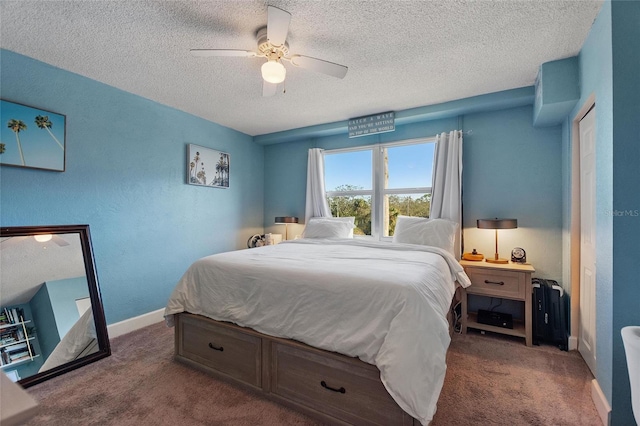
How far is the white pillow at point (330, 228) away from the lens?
3617 mm

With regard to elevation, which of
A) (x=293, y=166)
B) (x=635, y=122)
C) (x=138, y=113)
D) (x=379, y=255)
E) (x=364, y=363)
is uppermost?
(x=138, y=113)

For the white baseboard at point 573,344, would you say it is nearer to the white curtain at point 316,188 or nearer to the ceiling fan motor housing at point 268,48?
the white curtain at point 316,188

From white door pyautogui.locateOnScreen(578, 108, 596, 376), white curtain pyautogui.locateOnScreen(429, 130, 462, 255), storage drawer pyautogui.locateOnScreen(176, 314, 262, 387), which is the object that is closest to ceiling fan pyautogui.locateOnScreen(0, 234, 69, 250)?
storage drawer pyautogui.locateOnScreen(176, 314, 262, 387)

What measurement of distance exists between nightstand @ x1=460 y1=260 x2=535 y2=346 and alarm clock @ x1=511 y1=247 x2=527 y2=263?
8 cm

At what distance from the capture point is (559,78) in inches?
89.4

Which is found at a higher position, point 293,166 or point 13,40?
point 13,40

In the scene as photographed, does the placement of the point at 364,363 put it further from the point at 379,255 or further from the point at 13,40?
the point at 13,40

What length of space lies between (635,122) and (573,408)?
1691mm

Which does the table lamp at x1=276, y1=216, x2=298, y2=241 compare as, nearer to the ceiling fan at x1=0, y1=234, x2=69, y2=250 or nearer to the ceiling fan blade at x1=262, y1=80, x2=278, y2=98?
the ceiling fan blade at x1=262, y1=80, x2=278, y2=98

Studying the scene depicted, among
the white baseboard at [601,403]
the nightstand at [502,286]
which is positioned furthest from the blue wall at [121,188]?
the white baseboard at [601,403]

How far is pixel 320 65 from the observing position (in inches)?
78.7

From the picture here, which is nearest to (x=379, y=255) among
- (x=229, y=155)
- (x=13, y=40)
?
(x=229, y=155)

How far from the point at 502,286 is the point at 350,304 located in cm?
190

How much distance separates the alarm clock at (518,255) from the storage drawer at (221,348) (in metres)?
2.65
